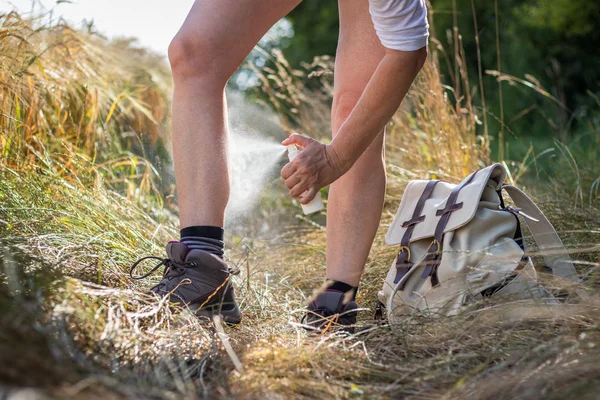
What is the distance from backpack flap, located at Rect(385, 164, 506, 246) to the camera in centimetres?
166

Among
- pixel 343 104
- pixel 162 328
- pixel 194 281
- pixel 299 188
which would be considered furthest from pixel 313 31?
pixel 162 328

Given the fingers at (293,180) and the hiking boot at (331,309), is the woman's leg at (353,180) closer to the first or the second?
the hiking boot at (331,309)

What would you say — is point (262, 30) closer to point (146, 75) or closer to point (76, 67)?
point (76, 67)

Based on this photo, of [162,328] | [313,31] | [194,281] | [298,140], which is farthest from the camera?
[313,31]

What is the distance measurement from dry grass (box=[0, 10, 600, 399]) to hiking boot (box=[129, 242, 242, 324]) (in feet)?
0.19

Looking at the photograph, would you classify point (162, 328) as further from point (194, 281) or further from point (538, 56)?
point (538, 56)

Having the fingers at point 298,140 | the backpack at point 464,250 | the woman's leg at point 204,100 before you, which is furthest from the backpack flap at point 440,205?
the woman's leg at point 204,100

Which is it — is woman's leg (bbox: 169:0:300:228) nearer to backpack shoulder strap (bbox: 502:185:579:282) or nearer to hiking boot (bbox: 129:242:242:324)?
hiking boot (bbox: 129:242:242:324)

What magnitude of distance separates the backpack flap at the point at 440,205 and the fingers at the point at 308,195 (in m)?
0.37

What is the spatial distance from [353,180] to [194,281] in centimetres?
59

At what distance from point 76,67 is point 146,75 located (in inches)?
40.5

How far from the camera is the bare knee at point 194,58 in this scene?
153 centimetres

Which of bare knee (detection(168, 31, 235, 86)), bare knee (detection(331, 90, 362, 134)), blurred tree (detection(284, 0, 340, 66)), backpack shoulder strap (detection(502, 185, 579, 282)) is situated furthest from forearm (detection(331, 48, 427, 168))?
blurred tree (detection(284, 0, 340, 66))

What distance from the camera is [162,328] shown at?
1.41 metres
